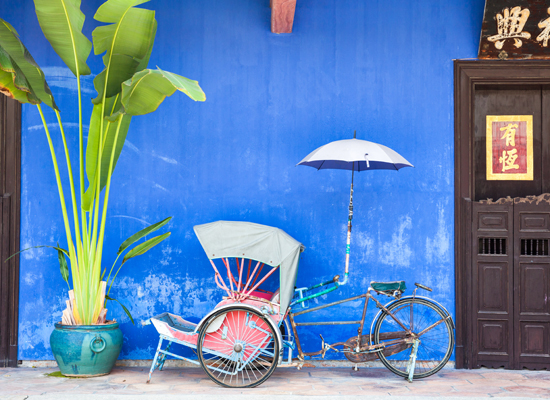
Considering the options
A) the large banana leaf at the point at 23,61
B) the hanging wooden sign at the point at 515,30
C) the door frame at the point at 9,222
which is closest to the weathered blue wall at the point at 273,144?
the door frame at the point at 9,222

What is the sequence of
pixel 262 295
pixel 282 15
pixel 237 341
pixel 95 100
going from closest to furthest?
pixel 237 341, pixel 95 100, pixel 262 295, pixel 282 15

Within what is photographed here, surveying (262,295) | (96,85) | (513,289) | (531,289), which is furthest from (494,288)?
(96,85)

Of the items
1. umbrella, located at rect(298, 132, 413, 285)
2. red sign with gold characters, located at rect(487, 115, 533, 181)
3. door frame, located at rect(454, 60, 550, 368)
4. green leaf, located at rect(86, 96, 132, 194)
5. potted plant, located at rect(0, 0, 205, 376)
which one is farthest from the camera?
red sign with gold characters, located at rect(487, 115, 533, 181)

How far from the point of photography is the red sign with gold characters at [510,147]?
5.77 metres

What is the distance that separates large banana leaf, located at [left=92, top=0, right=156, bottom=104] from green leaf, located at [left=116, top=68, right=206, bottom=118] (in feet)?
1.31

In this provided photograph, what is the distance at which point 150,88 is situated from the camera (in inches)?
181

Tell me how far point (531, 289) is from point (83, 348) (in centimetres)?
457

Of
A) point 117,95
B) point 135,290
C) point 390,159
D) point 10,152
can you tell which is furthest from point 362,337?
point 10,152

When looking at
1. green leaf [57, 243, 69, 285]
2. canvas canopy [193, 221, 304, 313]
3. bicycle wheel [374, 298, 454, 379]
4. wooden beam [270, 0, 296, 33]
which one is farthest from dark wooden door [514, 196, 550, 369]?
green leaf [57, 243, 69, 285]

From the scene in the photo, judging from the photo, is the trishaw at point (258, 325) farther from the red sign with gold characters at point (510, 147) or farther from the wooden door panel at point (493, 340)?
the red sign with gold characters at point (510, 147)

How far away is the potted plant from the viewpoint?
457cm

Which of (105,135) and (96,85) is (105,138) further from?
(96,85)

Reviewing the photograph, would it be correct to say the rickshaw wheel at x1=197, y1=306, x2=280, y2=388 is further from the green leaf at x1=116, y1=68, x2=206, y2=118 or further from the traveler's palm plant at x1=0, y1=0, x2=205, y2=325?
the green leaf at x1=116, y1=68, x2=206, y2=118

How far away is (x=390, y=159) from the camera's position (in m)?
4.74
